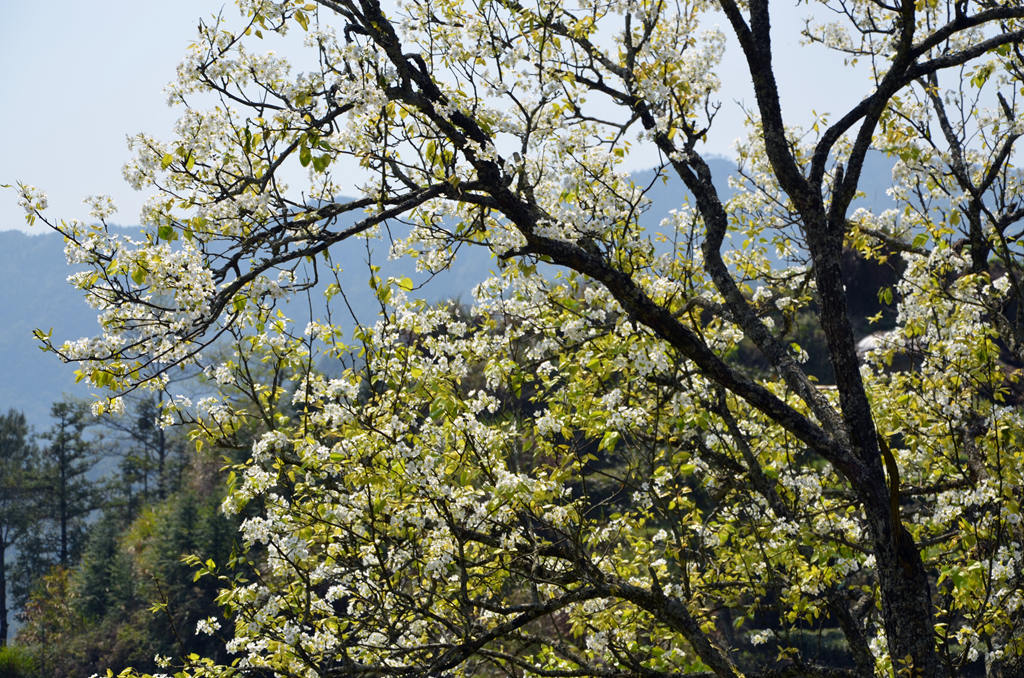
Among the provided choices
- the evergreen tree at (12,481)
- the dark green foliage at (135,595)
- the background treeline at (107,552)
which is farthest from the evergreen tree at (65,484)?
the dark green foliage at (135,595)

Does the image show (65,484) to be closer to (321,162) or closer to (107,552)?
(107,552)

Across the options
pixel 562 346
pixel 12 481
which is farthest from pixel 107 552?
pixel 562 346

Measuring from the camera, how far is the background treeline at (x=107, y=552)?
2464cm

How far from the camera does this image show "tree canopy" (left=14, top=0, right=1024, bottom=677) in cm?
424

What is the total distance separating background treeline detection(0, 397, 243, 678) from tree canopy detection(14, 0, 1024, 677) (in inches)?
439

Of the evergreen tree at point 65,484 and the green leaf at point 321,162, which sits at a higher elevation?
the evergreen tree at point 65,484

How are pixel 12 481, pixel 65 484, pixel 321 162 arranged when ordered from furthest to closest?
pixel 65 484 → pixel 12 481 → pixel 321 162

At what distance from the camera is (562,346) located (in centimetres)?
612

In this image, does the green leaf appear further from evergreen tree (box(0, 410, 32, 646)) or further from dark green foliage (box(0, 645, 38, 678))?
evergreen tree (box(0, 410, 32, 646))

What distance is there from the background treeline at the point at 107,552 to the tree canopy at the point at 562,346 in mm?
11155

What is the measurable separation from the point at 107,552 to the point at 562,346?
1261 inches

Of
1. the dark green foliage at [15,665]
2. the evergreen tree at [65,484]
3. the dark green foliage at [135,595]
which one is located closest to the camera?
the dark green foliage at [15,665]

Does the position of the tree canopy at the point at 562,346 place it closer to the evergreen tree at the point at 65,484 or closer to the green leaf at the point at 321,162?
the green leaf at the point at 321,162

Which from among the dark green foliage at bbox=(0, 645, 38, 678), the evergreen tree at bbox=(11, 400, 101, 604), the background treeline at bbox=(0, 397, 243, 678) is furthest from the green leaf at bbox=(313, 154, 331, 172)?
the evergreen tree at bbox=(11, 400, 101, 604)
